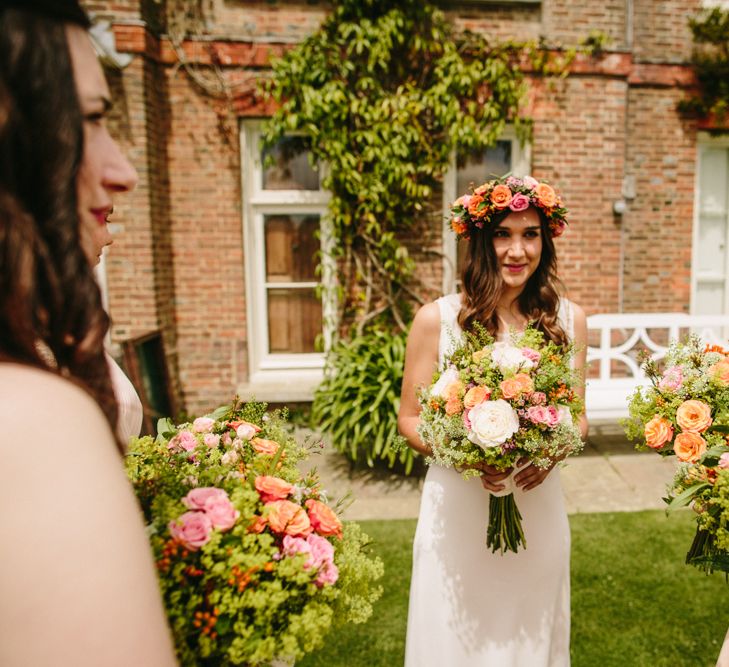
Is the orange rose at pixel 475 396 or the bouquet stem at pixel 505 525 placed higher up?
the orange rose at pixel 475 396

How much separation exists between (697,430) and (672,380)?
30 centimetres

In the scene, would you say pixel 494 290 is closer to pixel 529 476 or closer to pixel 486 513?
pixel 529 476

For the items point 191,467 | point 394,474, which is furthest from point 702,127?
point 191,467

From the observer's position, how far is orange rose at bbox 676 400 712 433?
1.67 metres

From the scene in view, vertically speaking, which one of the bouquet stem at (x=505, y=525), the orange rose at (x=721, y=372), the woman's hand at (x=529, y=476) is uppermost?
the orange rose at (x=721, y=372)

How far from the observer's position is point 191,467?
1333 millimetres

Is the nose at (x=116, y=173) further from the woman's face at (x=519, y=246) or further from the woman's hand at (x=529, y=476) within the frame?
the woman's face at (x=519, y=246)

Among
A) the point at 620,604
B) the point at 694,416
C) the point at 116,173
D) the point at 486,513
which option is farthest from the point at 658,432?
the point at 620,604

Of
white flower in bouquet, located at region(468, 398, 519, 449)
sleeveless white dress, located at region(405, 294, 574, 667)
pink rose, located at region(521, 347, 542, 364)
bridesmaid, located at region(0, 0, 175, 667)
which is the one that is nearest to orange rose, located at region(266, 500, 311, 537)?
bridesmaid, located at region(0, 0, 175, 667)

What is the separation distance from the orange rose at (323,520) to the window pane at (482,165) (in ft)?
19.3

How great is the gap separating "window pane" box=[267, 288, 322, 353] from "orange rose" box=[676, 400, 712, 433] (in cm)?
536

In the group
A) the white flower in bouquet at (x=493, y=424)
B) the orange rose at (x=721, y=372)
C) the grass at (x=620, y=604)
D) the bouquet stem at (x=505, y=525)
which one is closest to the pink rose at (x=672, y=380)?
the orange rose at (x=721, y=372)

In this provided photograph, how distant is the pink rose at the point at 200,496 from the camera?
1121mm

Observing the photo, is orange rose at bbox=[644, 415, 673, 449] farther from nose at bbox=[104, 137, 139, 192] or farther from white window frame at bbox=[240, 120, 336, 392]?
white window frame at bbox=[240, 120, 336, 392]
